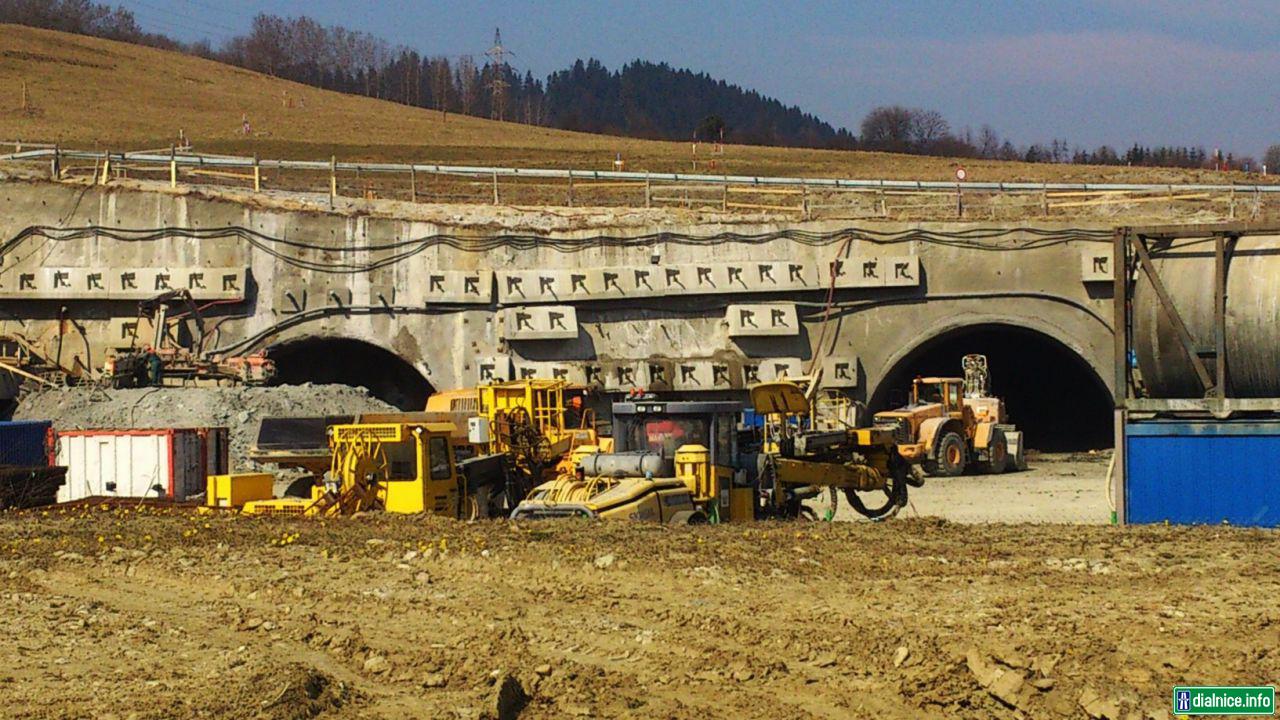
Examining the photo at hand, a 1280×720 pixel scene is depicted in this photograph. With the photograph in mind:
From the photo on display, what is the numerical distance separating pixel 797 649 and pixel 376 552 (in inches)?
260

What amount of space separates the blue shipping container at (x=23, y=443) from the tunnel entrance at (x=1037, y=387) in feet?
70.6

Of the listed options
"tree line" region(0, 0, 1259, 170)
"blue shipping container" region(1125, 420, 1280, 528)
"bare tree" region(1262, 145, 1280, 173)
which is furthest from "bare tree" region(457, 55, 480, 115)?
"blue shipping container" region(1125, 420, 1280, 528)

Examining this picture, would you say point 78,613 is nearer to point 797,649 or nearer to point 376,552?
point 376,552

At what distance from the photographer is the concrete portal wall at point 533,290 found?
36.4 meters

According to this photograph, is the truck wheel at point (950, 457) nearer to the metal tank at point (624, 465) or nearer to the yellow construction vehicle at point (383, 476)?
the yellow construction vehicle at point (383, 476)

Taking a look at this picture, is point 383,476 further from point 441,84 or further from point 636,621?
point 441,84

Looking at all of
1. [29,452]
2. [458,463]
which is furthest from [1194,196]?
[29,452]

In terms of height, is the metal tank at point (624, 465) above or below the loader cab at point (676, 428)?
below

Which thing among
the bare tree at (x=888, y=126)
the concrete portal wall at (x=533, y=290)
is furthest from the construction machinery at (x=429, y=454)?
the bare tree at (x=888, y=126)

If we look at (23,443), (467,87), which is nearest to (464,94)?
(467,87)

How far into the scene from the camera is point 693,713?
11039mm

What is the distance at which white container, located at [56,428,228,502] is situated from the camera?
26609 millimetres

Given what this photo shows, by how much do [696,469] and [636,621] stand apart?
663cm

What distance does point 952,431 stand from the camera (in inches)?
1379
